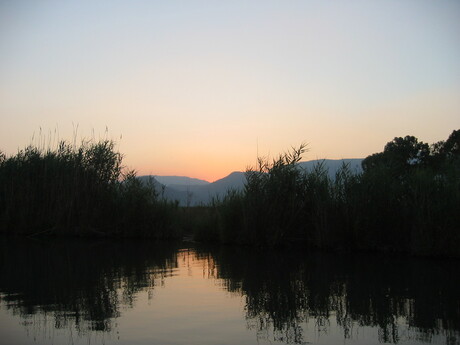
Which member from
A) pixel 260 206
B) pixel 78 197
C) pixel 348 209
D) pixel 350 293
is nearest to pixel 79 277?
pixel 350 293

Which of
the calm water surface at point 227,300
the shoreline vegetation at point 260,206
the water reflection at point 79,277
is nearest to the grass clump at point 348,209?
the shoreline vegetation at point 260,206

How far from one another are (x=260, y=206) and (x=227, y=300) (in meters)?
7.17

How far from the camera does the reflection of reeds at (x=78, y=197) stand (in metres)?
17.8

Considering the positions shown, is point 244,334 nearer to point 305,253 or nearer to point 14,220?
point 305,253

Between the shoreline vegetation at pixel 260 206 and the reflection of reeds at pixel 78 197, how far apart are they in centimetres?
4

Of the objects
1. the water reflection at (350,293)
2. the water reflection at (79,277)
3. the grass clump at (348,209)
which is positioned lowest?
the water reflection at (350,293)

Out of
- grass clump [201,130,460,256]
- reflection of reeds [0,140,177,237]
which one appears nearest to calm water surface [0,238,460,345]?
grass clump [201,130,460,256]

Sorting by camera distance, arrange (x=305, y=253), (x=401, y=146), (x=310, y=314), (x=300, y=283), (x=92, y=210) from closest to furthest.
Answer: (x=310, y=314)
(x=300, y=283)
(x=305, y=253)
(x=92, y=210)
(x=401, y=146)

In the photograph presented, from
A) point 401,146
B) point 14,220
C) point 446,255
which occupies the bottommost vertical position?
point 446,255

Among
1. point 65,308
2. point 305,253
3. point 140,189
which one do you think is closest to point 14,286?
point 65,308

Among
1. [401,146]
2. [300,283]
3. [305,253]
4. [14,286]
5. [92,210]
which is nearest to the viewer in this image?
[14,286]

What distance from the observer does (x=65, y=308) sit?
6707 mm

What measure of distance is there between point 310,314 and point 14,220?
1585cm

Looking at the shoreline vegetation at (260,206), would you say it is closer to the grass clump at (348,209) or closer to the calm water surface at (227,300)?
the grass clump at (348,209)
